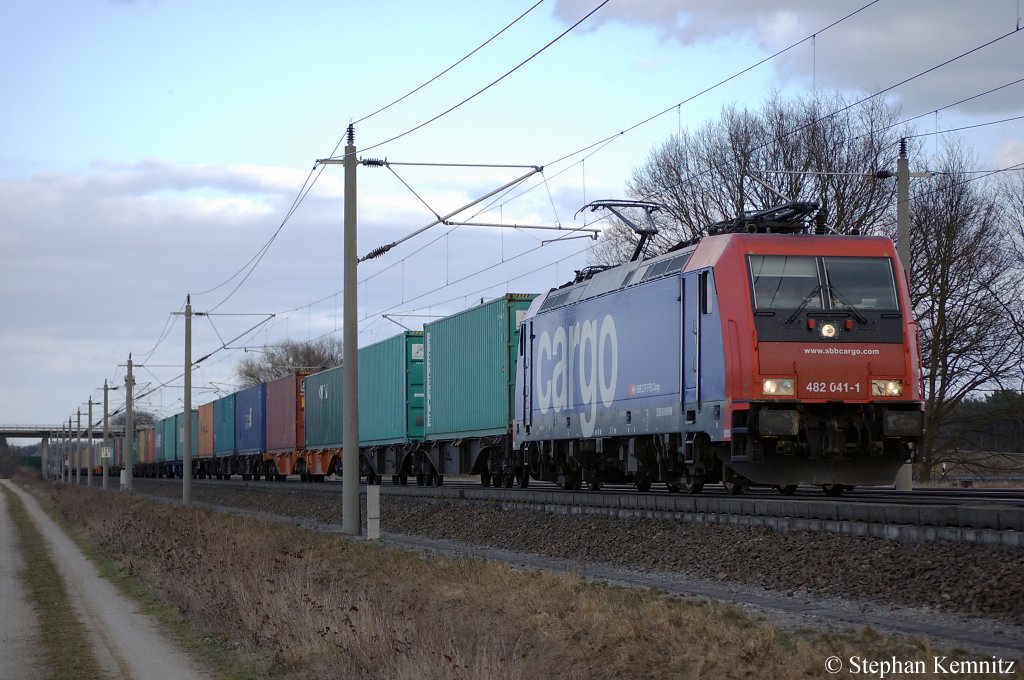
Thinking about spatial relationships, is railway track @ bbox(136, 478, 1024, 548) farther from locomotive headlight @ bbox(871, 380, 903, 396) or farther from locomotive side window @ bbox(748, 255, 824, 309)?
locomotive side window @ bbox(748, 255, 824, 309)

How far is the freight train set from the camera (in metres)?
16.6

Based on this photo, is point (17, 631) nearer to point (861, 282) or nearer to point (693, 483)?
point (693, 483)

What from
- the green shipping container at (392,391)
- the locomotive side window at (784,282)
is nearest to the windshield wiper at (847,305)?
the locomotive side window at (784,282)

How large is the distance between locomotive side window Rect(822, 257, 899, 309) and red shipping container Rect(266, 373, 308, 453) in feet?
111

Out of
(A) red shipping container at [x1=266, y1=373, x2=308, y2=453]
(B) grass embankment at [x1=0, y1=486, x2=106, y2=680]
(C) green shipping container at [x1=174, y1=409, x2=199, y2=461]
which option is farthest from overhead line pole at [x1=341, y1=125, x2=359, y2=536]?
(C) green shipping container at [x1=174, y1=409, x2=199, y2=461]

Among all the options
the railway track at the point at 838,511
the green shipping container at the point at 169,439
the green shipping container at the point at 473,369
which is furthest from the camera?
the green shipping container at the point at 169,439

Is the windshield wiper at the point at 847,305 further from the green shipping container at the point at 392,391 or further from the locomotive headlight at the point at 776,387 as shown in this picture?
the green shipping container at the point at 392,391

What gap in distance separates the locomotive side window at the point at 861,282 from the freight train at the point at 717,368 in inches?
0.8

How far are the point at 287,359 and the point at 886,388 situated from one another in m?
104

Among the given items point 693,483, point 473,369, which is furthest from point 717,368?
point 473,369

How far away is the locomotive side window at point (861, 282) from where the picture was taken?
1708 cm

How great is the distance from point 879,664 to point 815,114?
35.2m

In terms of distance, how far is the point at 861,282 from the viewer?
1722 centimetres

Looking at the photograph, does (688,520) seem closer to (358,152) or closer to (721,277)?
(721,277)
